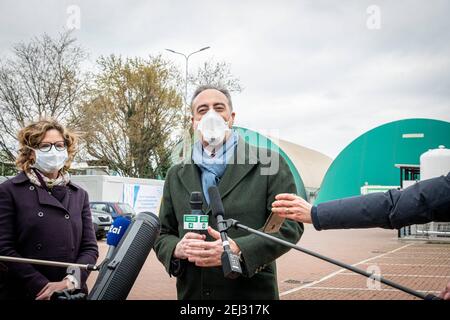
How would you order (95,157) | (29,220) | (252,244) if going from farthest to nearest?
(95,157) < (29,220) < (252,244)

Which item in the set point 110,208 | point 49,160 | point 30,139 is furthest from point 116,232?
point 110,208

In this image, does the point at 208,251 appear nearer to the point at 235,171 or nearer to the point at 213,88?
the point at 235,171

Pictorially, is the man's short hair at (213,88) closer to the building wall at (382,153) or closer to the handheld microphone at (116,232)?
the handheld microphone at (116,232)

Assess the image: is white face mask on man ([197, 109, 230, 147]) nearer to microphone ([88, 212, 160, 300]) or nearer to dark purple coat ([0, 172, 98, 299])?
microphone ([88, 212, 160, 300])

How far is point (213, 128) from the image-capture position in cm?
288

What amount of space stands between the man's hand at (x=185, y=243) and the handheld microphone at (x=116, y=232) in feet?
1.02

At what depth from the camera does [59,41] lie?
23.9 m

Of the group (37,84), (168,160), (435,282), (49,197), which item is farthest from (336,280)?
(168,160)

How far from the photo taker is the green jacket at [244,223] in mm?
2615

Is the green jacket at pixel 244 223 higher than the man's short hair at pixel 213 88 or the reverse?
the reverse

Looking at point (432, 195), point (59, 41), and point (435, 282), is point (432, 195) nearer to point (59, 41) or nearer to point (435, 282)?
point (435, 282)

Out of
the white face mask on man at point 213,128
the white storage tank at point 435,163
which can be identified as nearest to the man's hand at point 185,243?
the white face mask on man at point 213,128

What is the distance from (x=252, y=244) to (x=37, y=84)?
23516 millimetres
